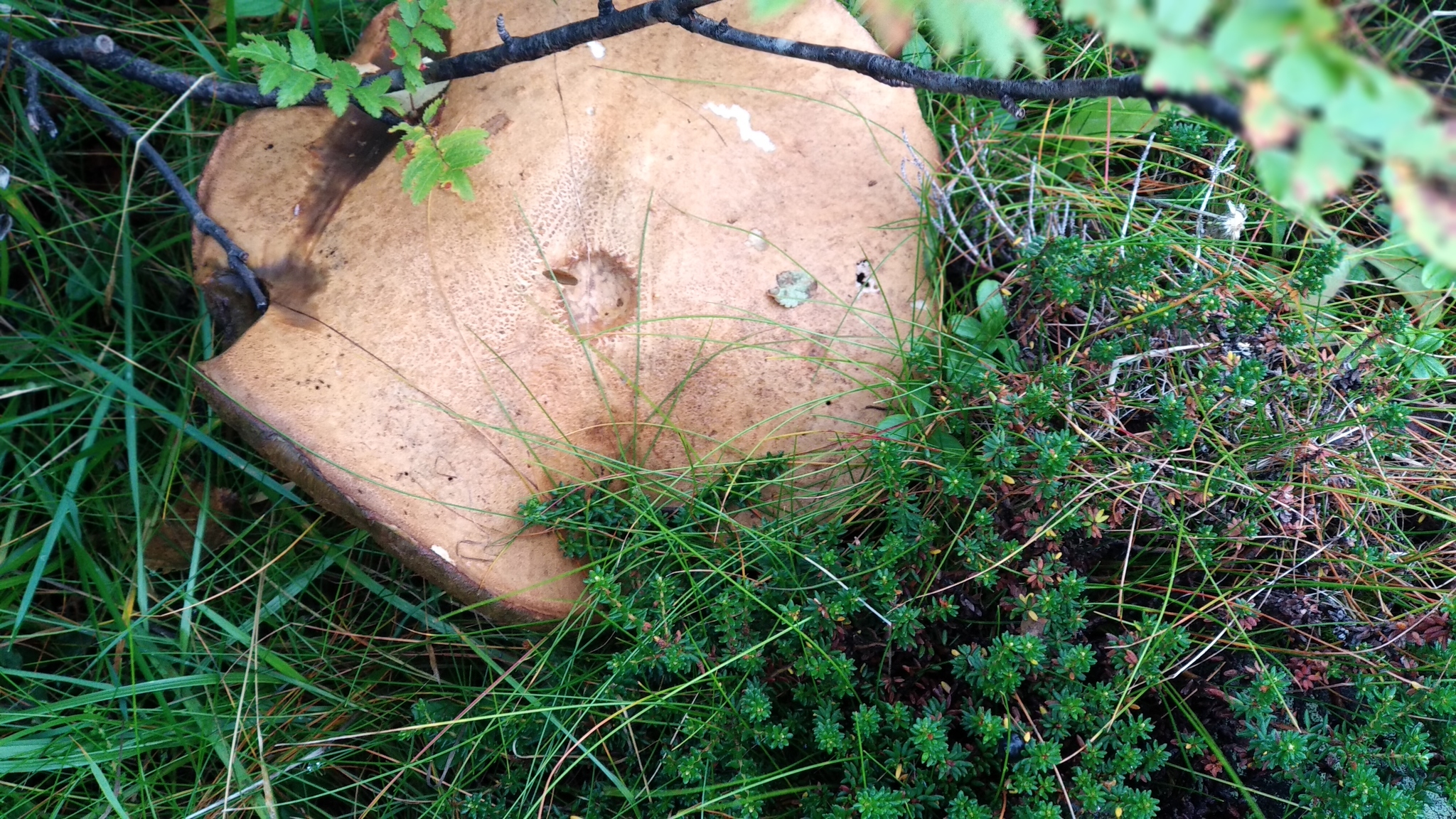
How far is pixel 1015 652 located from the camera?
5.60 feet

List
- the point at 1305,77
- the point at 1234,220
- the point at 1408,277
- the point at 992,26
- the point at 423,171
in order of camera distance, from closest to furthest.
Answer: the point at 1305,77
the point at 992,26
the point at 423,171
the point at 1234,220
the point at 1408,277

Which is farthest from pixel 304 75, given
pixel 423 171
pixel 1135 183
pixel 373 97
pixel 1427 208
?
pixel 1135 183

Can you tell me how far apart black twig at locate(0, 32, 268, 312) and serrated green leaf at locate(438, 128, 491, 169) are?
520mm

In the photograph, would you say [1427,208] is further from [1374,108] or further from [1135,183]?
[1135,183]

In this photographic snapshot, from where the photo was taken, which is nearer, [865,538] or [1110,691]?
[1110,691]

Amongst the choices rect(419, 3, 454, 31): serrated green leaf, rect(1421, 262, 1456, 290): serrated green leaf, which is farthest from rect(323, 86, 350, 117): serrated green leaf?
rect(1421, 262, 1456, 290): serrated green leaf

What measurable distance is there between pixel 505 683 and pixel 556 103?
142 cm

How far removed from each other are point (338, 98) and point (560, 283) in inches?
22.1

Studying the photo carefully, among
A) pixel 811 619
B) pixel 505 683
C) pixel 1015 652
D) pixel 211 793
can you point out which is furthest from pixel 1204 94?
pixel 211 793

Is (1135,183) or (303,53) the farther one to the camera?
(1135,183)

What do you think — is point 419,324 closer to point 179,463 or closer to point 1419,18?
point 179,463

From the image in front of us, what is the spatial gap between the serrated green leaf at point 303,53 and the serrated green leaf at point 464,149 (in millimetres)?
332

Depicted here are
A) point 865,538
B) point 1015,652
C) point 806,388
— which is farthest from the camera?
point 865,538

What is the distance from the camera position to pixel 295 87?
5.82 feet
